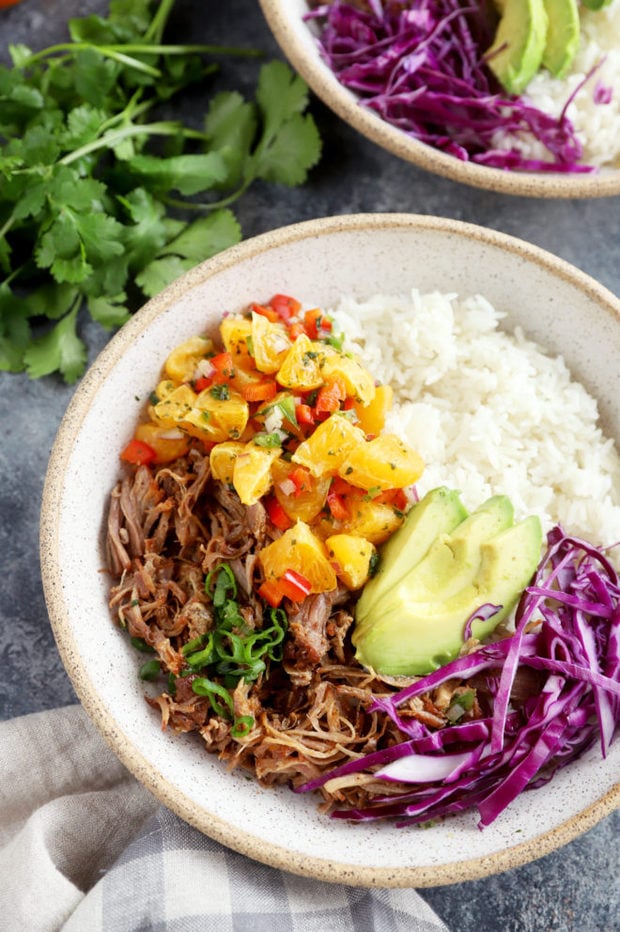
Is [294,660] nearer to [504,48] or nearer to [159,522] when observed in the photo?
[159,522]

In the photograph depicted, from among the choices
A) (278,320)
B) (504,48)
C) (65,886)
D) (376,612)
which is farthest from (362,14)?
(65,886)

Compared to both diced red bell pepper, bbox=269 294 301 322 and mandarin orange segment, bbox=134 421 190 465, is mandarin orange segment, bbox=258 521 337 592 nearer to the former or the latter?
mandarin orange segment, bbox=134 421 190 465

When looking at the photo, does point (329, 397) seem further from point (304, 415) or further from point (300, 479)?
point (300, 479)

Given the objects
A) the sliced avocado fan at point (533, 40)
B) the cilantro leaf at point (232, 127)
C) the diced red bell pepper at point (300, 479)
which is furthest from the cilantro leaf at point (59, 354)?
the sliced avocado fan at point (533, 40)

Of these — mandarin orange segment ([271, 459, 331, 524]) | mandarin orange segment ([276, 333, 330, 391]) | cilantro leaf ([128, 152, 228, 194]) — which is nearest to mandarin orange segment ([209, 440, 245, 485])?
mandarin orange segment ([271, 459, 331, 524])

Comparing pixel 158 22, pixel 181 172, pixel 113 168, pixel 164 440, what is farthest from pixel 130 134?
pixel 164 440

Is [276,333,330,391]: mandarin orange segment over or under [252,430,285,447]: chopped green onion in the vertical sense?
over
